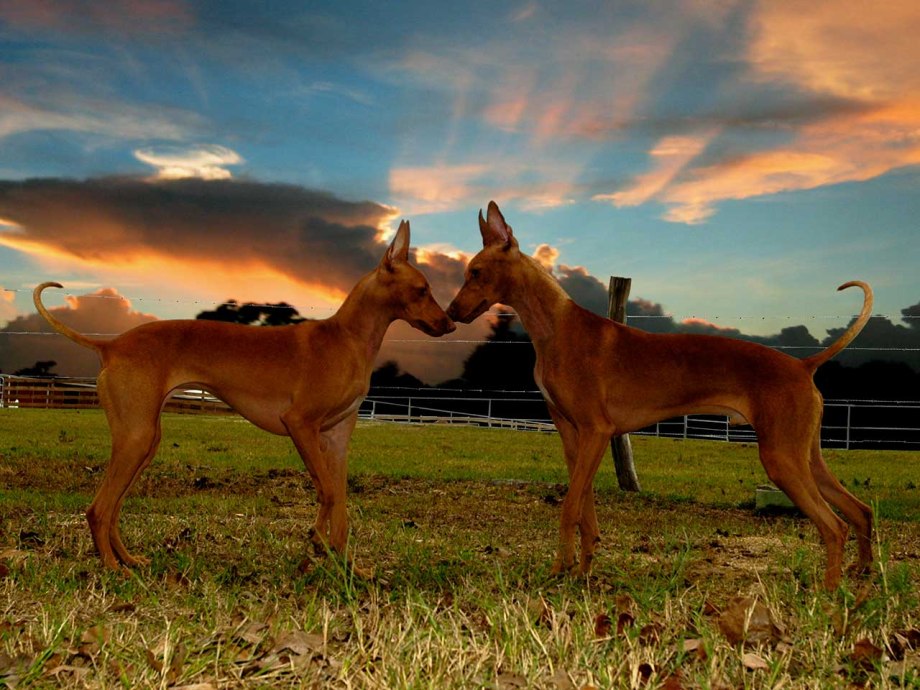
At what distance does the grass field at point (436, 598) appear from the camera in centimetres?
404

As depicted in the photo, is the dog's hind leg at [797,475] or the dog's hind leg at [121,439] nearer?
the dog's hind leg at [797,475]

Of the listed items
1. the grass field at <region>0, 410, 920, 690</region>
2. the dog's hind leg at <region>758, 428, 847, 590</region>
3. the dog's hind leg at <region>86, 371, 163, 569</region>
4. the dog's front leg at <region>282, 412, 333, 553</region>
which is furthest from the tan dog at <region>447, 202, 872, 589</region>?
the dog's hind leg at <region>86, 371, 163, 569</region>

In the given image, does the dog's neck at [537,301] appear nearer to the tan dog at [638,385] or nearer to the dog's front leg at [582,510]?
the tan dog at [638,385]

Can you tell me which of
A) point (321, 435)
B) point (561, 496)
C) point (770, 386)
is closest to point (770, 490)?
point (561, 496)

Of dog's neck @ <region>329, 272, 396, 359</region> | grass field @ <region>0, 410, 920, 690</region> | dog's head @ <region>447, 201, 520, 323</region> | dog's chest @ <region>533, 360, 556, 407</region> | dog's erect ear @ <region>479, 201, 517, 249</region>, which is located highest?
dog's erect ear @ <region>479, 201, 517, 249</region>

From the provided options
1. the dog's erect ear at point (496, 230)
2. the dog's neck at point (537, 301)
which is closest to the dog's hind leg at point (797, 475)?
the dog's neck at point (537, 301)

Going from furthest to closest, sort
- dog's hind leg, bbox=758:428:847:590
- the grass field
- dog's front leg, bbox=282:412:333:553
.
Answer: dog's front leg, bbox=282:412:333:553 < dog's hind leg, bbox=758:428:847:590 < the grass field

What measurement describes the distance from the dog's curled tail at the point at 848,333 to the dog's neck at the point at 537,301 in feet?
5.23

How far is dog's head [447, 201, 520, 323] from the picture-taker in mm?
5984

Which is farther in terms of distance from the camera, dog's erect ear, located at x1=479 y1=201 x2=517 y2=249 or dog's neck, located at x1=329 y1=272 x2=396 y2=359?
dog's neck, located at x1=329 y1=272 x2=396 y2=359

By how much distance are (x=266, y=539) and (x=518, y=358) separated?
677 inches

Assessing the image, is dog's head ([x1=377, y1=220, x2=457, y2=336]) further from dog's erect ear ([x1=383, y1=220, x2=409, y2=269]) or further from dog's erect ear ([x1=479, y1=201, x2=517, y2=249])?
dog's erect ear ([x1=479, y1=201, x2=517, y2=249])

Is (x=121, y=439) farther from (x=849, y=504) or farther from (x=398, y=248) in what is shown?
A: (x=849, y=504)

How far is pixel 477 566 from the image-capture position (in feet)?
20.9
